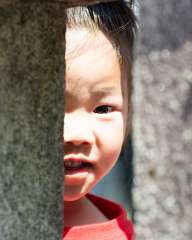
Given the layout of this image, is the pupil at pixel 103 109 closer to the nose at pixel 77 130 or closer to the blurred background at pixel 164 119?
the nose at pixel 77 130

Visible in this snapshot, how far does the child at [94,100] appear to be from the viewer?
2.01 meters

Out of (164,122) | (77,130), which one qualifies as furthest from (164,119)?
(77,130)

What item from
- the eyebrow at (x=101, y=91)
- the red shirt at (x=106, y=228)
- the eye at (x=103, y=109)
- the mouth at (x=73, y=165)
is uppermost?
the eyebrow at (x=101, y=91)

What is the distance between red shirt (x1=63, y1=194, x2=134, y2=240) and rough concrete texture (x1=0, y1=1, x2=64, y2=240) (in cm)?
55

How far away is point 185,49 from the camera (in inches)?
49.1

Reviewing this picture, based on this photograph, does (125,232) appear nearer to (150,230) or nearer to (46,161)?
(46,161)

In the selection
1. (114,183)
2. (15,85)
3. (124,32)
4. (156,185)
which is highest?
(124,32)

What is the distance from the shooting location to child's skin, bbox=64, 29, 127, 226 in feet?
6.57

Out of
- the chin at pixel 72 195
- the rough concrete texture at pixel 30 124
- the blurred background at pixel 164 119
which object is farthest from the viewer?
the chin at pixel 72 195

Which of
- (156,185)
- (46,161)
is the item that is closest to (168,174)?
(156,185)

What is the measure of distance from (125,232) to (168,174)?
3.08 feet

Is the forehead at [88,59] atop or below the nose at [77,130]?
atop

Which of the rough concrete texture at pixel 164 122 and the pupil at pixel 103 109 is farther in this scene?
the pupil at pixel 103 109

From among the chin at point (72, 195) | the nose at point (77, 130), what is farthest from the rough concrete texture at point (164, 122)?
the chin at point (72, 195)
